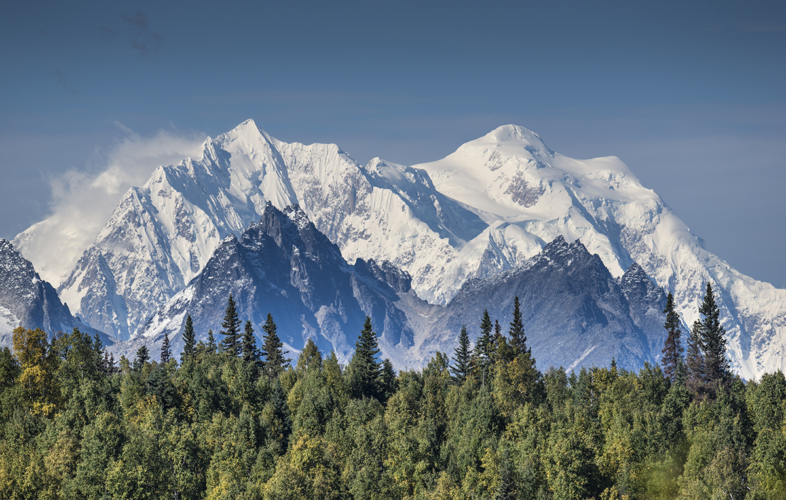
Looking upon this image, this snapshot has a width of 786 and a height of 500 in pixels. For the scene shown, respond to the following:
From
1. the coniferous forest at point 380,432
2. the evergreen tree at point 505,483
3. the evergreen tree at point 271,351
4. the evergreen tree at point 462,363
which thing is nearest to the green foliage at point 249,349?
the evergreen tree at point 271,351

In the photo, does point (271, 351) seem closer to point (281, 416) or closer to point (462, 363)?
point (462, 363)

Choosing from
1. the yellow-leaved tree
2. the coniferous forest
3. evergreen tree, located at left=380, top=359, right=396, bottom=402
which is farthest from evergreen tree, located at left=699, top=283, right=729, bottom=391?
the yellow-leaved tree

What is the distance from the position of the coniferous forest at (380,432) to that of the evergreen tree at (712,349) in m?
0.39

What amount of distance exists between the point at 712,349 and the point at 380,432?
2161 inches

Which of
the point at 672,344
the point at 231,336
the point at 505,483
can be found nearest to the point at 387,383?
the point at 231,336

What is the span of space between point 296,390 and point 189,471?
3534 centimetres

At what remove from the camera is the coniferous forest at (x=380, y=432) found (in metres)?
108

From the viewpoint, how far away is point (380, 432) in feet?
409

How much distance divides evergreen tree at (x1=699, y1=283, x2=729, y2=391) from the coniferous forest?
0.39 meters

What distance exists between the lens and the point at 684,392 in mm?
140500

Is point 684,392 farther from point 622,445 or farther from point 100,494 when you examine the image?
point 100,494

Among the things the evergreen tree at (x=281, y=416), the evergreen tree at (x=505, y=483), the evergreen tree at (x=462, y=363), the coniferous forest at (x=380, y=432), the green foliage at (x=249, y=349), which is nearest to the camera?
the evergreen tree at (x=505, y=483)

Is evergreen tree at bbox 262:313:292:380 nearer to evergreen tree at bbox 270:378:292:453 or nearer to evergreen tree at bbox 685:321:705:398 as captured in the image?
evergreen tree at bbox 270:378:292:453

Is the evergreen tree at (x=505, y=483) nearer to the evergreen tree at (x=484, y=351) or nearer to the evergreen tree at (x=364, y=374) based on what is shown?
the evergreen tree at (x=364, y=374)
